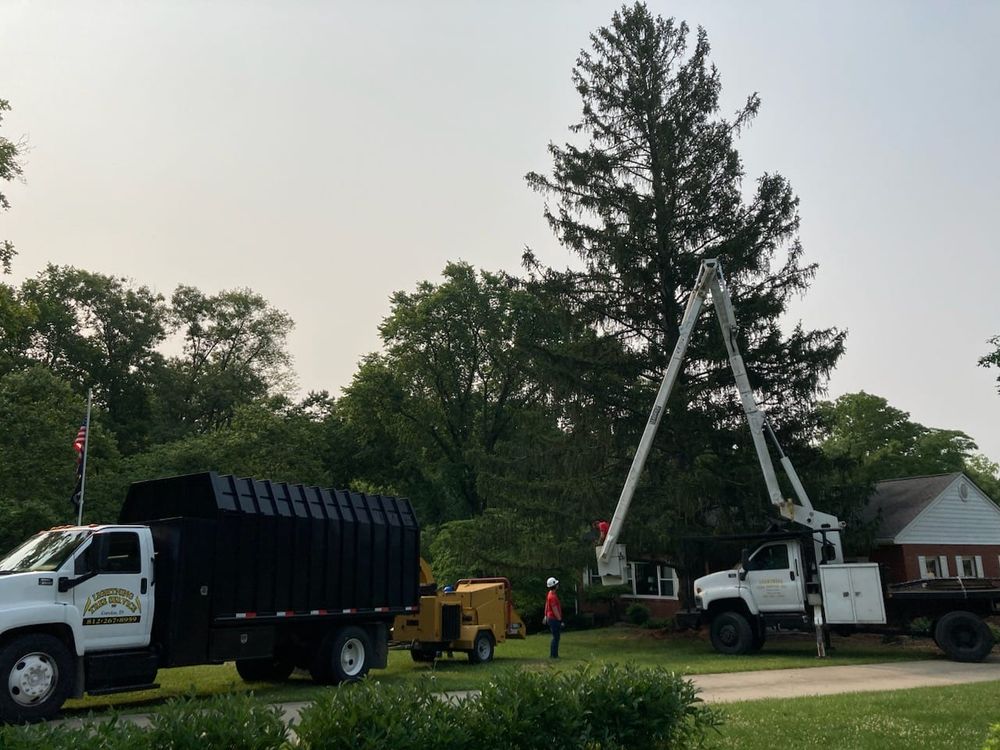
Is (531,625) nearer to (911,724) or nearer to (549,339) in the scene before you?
(549,339)

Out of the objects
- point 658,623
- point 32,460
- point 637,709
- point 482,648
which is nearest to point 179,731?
point 637,709

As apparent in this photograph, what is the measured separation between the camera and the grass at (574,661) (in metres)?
13.6

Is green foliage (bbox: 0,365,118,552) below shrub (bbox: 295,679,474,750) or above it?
above

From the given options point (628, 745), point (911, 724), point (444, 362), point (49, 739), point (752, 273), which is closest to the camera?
point (49, 739)

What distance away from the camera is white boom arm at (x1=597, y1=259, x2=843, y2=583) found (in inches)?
848

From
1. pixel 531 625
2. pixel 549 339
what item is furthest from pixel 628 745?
pixel 549 339

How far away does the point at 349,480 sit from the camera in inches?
2039

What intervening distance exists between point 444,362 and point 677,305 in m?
20.5

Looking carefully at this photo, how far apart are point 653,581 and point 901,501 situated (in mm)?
10288

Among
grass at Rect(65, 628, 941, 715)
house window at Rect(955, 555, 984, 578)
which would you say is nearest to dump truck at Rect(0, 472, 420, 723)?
grass at Rect(65, 628, 941, 715)

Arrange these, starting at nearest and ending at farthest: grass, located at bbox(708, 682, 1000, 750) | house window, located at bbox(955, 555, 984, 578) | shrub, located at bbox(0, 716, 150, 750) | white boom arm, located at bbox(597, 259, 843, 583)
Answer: shrub, located at bbox(0, 716, 150, 750) → grass, located at bbox(708, 682, 1000, 750) → white boom arm, located at bbox(597, 259, 843, 583) → house window, located at bbox(955, 555, 984, 578)

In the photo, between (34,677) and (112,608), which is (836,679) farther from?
(34,677)

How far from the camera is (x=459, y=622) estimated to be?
59.9 feet

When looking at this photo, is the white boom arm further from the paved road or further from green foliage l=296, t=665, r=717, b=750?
green foliage l=296, t=665, r=717, b=750
